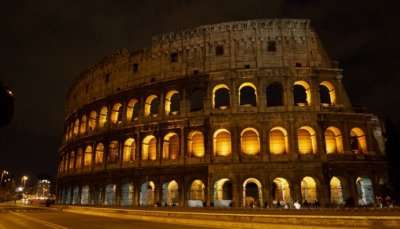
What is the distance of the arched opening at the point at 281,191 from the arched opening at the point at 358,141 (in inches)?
239

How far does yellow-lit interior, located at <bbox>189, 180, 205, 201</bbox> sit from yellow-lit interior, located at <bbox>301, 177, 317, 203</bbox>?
8.11 m

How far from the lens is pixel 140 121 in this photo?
29.7 metres

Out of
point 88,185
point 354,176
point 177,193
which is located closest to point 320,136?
point 354,176

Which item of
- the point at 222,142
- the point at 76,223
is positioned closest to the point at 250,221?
the point at 76,223

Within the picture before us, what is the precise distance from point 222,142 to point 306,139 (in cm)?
681

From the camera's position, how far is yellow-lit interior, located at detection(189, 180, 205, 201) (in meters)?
26.6

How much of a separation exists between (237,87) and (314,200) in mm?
10751

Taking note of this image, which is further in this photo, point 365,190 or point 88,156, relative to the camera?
point 88,156

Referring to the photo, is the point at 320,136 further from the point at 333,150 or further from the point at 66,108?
the point at 66,108

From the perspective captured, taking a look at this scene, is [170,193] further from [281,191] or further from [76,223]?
[76,223]

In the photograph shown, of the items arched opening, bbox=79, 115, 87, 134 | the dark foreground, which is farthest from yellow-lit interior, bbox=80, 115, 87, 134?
the dark foreground

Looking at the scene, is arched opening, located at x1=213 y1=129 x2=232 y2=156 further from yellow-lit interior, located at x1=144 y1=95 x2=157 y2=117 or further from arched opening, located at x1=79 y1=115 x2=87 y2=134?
arched opening, located at x1=79 y1=115 x2=87 y2=134

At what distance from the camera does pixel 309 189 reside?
25.1 m

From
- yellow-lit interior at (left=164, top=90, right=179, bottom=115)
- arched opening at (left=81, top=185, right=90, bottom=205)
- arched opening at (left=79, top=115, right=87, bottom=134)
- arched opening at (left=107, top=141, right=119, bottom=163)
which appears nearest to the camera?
yellow-lit interior at (left=164, top=90, right=179, bottom=115)
